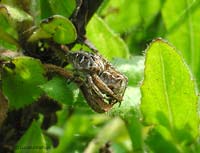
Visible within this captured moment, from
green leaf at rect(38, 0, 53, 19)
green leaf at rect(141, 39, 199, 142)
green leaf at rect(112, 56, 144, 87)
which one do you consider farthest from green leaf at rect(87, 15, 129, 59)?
green leaf at rect(141, 39, 199, 142)

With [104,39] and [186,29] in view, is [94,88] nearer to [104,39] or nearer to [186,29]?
[104,39]

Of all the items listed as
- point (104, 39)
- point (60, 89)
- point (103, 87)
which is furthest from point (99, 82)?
point (104, 39)

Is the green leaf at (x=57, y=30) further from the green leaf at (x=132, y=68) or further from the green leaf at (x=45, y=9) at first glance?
the green leaf at (x=132, y=68)

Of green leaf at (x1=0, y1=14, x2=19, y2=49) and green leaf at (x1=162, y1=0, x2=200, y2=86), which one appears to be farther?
green leaf at (x1=162, y1=0, x2=200, y2=86)

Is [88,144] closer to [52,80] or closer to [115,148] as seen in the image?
[115,148]

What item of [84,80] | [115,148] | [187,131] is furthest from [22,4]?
[115,148]

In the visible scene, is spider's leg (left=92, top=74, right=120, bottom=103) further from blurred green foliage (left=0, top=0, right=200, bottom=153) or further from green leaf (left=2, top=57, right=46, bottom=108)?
green leaf (left=2, top=57, right=46, bottom=108)

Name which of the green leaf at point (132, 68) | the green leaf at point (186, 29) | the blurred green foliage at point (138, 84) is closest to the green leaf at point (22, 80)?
the blurred green foliage at point (138, 84)
